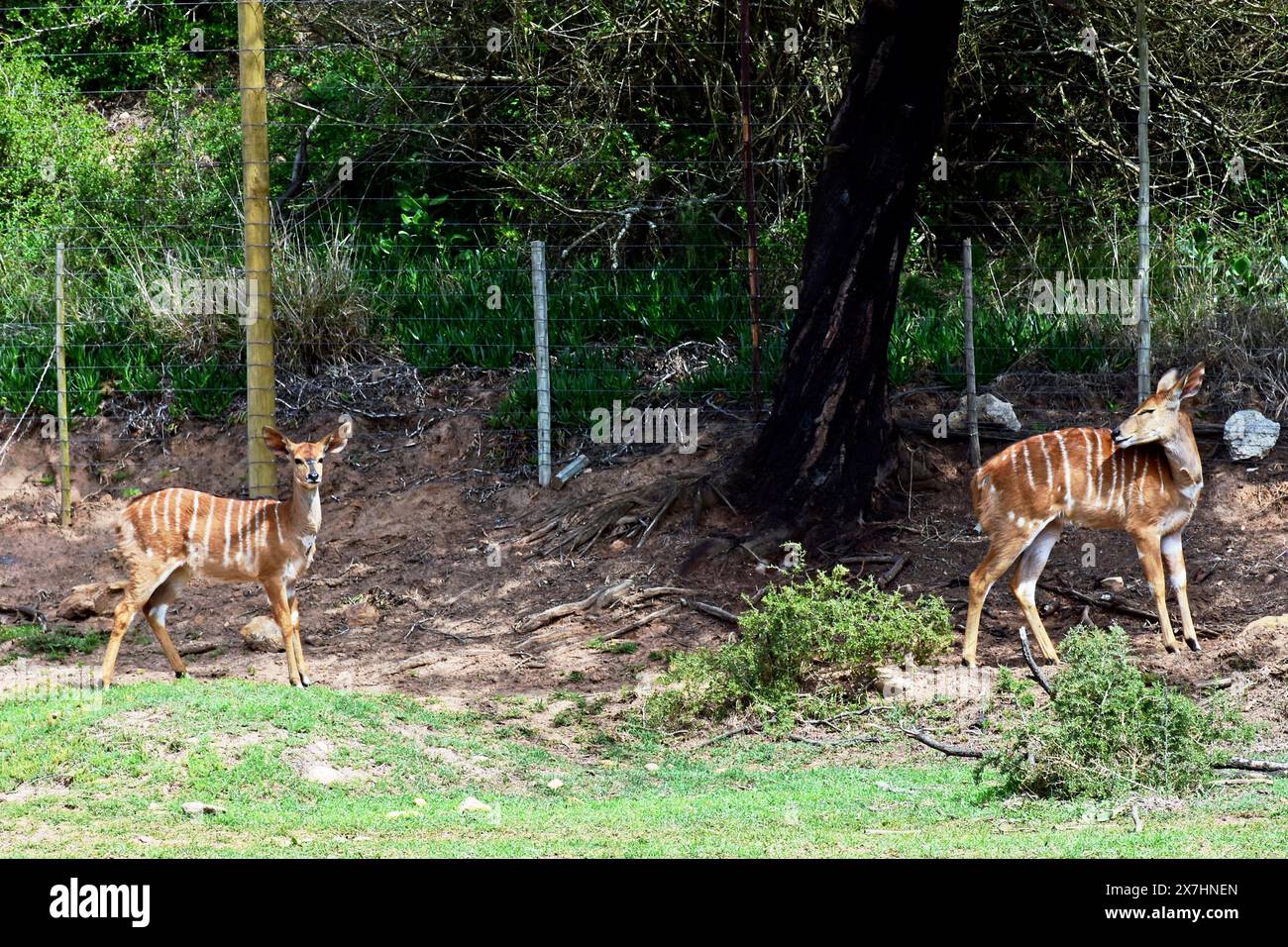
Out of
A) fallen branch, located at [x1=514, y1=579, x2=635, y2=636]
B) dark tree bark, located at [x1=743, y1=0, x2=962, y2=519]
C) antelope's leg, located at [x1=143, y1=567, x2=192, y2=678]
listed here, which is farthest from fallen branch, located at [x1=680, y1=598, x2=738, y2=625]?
antelope's leg, located at [x1=143, y1=567, x2=192, y2=678]

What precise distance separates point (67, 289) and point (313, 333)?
2.47 m

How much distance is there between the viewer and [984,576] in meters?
9.60

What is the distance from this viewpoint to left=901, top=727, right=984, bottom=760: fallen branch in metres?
7.89

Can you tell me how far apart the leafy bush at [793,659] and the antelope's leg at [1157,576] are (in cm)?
133

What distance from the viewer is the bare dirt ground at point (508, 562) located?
33.0 feet

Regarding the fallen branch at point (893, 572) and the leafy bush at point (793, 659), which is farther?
the fallen branch at point (893, 572)

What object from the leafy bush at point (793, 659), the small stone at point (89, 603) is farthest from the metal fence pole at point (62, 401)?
the leafy bush at point (793, 659)

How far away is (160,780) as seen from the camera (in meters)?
7.61

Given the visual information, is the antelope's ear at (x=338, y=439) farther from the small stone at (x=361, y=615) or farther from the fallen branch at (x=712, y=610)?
the fallen branch at (x=712, y=610)

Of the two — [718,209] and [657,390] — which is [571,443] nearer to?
[657,390]

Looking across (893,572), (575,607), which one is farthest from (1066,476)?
(575,607)

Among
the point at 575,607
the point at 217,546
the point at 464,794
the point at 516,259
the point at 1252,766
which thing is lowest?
the point at 464,794

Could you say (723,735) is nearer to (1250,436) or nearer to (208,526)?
(208,526)

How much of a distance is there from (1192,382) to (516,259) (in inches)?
270
